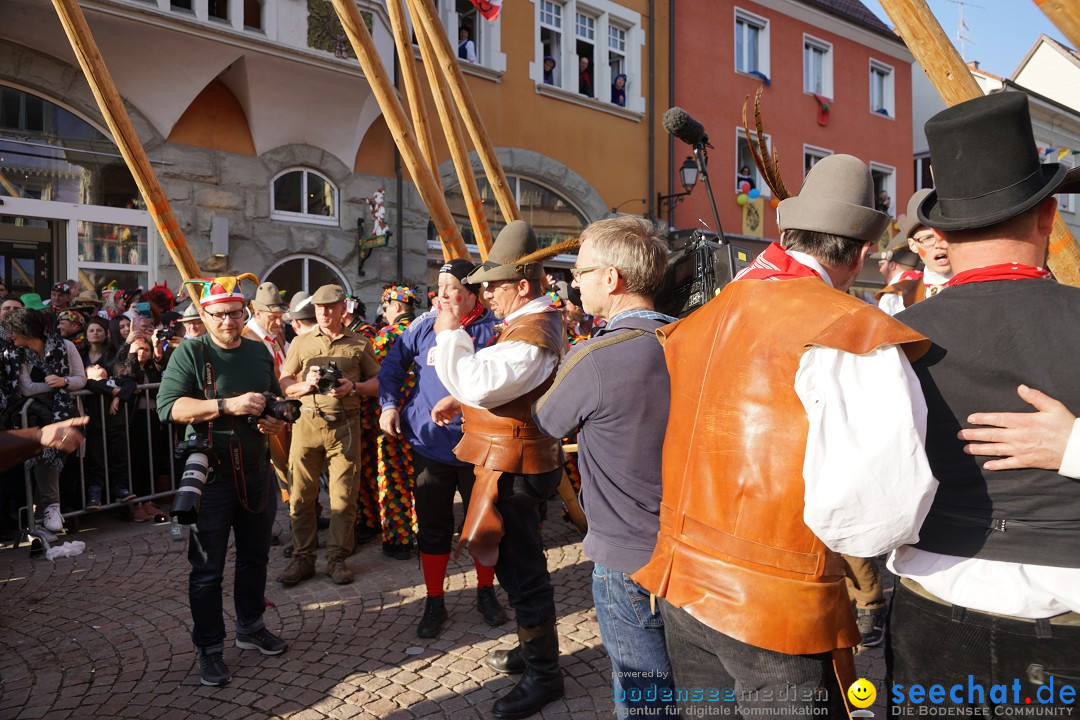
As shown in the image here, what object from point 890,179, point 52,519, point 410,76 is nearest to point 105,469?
point 52,519

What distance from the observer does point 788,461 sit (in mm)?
1540

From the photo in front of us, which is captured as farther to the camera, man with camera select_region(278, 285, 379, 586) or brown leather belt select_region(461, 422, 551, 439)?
man with camera select_region(278, 285, 379, 586)

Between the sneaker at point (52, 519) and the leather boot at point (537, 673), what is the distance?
4.18 m

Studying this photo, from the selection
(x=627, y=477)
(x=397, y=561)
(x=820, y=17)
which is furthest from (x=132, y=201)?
(x=820, y=17)

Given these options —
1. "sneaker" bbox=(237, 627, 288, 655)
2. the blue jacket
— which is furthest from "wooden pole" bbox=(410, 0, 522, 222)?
"sneaker" bbox=(237, 627, 288, 655)

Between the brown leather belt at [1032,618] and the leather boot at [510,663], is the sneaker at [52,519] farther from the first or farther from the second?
the brown leather belt at [1032,618]

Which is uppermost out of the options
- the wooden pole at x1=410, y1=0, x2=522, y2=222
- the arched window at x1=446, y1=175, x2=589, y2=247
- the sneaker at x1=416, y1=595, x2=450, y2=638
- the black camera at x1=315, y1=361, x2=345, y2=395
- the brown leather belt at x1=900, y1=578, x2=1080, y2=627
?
the arched window at x1=446, y1=175, x2=589, y2=247

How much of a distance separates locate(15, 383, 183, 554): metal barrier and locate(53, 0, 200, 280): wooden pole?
1928 mm

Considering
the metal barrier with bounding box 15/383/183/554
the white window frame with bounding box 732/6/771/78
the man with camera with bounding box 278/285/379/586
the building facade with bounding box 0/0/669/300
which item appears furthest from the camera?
the white window frame with bounding box 732/6/771/78

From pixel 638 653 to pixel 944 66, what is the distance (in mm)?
2149

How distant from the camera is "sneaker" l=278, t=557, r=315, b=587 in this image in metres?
4.63

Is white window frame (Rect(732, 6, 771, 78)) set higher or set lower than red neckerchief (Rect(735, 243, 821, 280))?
higher

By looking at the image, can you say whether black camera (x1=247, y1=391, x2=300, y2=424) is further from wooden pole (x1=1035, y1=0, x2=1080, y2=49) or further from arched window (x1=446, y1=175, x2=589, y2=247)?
arched window (x1=446, y1=175, x2=589, y2=247)

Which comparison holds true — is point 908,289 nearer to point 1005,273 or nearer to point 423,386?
point 423,386
